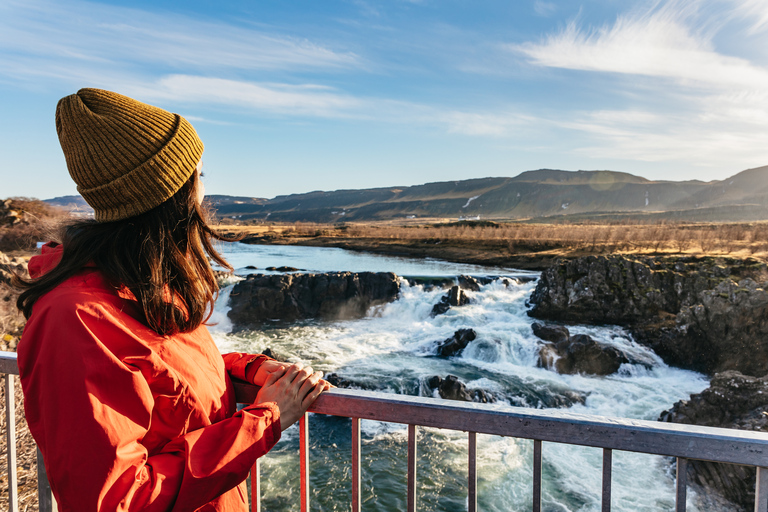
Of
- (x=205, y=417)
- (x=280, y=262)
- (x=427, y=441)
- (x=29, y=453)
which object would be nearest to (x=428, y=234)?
(x=280, y=262)

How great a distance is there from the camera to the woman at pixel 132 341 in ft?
3.32

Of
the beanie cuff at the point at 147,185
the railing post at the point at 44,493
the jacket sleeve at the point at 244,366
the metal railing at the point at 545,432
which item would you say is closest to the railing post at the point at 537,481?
the metal railing at the point at 545,432

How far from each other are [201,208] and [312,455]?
8.36m

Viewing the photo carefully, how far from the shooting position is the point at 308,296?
1962 centimetres

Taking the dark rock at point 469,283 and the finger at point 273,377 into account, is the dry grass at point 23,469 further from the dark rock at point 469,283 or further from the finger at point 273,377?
the dark rock at point 469,283

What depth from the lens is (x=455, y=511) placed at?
23.8 feet

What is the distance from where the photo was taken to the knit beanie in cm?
123

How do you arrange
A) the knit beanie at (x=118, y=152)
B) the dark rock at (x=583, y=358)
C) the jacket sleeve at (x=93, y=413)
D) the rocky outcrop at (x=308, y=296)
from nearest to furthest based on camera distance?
the jacket sleeve at (x=93, y=413) < the knit beanie at (x=118, y=152) < the dark rock at (x=583, y=358) < the rocky outcrop at (x=308, y=296)

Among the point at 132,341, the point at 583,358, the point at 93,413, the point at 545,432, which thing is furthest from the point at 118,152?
the point at 583,358

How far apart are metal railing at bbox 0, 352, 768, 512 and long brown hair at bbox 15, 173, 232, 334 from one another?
51 cm

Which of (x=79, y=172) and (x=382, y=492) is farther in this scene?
(x=382, y=492)

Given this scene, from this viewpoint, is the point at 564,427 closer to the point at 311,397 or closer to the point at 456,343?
the point at 311,397

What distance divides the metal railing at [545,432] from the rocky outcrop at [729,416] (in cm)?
589

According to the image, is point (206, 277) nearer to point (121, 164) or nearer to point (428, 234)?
point (121, 164)
